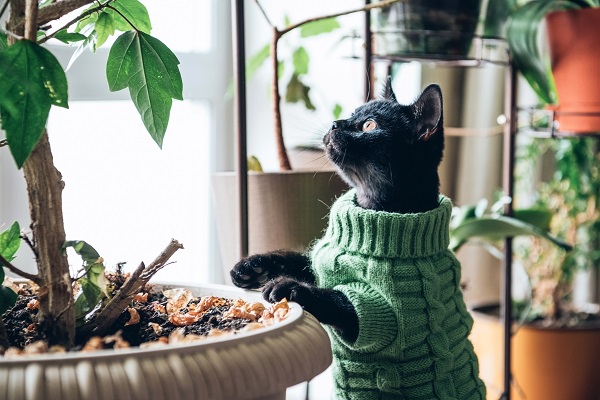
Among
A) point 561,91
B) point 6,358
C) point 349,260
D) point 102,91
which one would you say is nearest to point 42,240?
point 6,358

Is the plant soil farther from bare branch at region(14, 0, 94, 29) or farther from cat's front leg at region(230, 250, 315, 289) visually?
bare branch at region(14, 0, 94, 29)

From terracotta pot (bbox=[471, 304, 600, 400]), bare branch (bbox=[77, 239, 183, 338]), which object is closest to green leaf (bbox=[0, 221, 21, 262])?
bare branch (bbox=[77, 239, 183, 338])

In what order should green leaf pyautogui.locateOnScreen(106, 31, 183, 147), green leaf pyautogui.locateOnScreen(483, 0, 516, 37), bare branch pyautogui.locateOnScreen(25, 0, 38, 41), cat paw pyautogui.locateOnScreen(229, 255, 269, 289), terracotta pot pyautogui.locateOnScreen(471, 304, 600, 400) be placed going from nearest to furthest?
bare branch pyautogui.locateOnScreen(25, 0, 38, 41)
green leaf pyautogui.locateOnScreen(106, 31, 183, 147)
cat paw pyautogui.locateOnScreen(229, 255, 269, 289)
green leaf pyautogui.locateOnScreen(483, 0, 516, 37)
terracotta pot pyautogui.locateOnScreen(471, 304, 600, 400)

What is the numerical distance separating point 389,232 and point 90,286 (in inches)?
12.3

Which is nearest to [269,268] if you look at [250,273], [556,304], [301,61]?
[250,273]

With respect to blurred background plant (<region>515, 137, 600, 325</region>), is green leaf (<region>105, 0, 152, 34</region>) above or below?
above

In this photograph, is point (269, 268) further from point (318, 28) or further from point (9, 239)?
point (318, 28)

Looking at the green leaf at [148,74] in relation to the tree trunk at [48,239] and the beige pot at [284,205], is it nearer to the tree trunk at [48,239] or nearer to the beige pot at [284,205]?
the tree trunk at [48,239]

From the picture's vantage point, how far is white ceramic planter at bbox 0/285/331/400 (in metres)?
0.47

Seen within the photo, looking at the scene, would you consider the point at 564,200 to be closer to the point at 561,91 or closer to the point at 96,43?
the point at 561,91

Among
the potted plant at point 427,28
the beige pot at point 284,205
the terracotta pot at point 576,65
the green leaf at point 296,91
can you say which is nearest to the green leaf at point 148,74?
the beige pot at point 284,205

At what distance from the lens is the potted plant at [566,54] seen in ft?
4.17

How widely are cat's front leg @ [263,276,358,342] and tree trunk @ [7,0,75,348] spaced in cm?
20

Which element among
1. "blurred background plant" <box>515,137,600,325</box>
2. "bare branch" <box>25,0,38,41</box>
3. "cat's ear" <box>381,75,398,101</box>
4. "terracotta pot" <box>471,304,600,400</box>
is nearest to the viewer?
"bare branch" <box>25,0,38,41</box>
